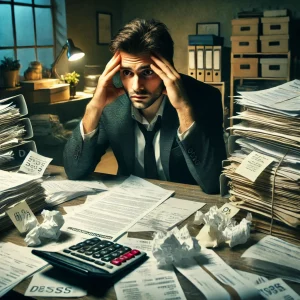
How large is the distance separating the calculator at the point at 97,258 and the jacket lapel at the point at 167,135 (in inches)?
31.7

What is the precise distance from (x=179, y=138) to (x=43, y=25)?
3.30m

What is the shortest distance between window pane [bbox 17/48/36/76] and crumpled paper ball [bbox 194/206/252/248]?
3.48 meters

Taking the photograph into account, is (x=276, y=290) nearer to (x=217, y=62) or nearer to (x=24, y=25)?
(x=24, y=25)

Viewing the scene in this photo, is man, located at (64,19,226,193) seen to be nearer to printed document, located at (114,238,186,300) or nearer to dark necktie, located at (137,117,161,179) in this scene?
dark necktie, located at (137,117,161,179)

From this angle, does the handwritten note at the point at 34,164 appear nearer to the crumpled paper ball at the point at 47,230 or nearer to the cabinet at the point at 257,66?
the crumpled paper ball at the point at 47,230

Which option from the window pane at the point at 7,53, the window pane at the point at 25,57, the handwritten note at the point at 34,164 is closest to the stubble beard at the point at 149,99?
the handwritten note at the point at 34,164

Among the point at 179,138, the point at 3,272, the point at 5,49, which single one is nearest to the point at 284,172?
the point at 179,138

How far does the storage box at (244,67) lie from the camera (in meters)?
4.90

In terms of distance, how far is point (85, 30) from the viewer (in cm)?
476

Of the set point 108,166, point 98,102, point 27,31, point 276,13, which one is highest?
point 276,13

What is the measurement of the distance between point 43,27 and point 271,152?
3.77 m

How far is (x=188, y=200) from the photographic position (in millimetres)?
1286

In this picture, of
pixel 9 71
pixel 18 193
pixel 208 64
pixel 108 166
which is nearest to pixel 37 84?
pixel 9 71

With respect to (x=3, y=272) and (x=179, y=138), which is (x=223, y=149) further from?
(x=3, y=272)
